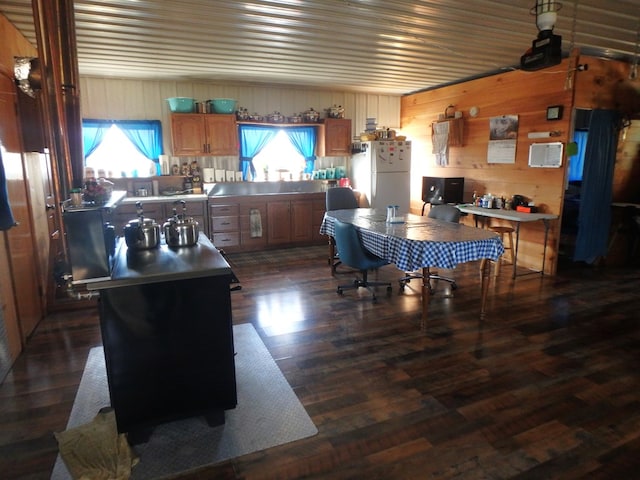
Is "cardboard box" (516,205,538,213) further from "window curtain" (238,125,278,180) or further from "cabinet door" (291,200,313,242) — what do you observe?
"window curtain" (238,125,278,180)

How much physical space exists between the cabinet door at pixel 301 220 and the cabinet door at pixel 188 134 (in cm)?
165

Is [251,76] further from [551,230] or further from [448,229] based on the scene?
[551,230]

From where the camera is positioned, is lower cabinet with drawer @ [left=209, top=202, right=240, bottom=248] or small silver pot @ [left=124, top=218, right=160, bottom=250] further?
lower cabinet with drawer @ [left=209, top=202, right=240, bottom=248]

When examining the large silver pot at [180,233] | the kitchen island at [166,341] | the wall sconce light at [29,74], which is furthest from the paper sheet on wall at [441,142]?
the wall sconce light at [29,74]

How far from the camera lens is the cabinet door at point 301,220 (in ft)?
20.6

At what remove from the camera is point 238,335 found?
3186mm

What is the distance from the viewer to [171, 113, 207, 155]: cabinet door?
573 centimetres

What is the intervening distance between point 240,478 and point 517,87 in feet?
17.3

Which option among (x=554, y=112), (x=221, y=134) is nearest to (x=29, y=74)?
(x=221, y=134)

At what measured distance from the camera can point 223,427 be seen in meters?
2.12

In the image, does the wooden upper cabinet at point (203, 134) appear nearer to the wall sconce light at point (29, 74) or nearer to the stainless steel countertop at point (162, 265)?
the wall sconce light at point (29, 74)

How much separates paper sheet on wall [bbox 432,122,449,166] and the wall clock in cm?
169

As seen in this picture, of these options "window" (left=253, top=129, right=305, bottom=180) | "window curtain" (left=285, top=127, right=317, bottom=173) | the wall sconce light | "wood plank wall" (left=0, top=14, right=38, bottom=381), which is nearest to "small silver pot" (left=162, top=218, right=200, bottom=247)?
"wood plank wall" (left=0, top=14, right=38, bottom=381)

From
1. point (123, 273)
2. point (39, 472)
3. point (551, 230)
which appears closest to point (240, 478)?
point (39, 472)
